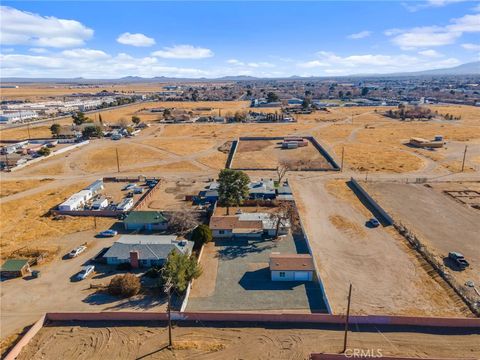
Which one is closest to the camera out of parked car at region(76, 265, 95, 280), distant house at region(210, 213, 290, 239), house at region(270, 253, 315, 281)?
house at region(270, 253, 315, 281)

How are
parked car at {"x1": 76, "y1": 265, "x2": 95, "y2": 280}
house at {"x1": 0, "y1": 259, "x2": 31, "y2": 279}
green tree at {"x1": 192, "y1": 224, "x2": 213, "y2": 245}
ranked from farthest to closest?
1. green tree at {"x1": 192, "y1": 224, "x2": 213, "y2": 245}
2. house at {"x1": 0, "y1": 259, "x2": 31, "y2": 279}
3. parked car at {"x1": 76, "y1": 265, "x2": 95, "y2": 280}

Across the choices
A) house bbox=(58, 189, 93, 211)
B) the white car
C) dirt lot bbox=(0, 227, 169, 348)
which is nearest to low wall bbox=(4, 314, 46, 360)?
dirt lot bbox=(0, 227, 169, 348)

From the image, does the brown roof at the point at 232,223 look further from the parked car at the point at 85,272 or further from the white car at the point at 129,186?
the white car at the point at 129,186

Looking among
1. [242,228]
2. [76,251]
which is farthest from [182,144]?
[76,251]

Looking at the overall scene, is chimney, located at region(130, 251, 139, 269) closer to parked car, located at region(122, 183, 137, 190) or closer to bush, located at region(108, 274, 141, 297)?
bush, located at region(108, 274, 141, 297)

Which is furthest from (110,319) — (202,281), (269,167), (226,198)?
(269,167)

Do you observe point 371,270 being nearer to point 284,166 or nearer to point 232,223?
point 232,223

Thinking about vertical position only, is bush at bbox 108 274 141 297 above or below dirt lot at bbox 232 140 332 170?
below
